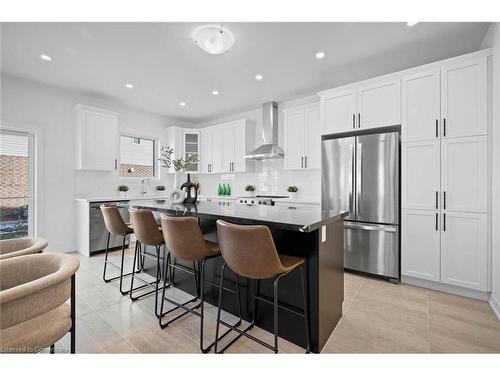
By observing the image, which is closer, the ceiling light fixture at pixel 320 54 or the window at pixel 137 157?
the ceiling light fixture at pixel 320 54

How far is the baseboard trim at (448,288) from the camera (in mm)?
2551

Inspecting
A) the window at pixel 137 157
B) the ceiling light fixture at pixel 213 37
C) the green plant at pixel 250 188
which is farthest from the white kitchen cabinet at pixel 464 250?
the window at pixel 137 157

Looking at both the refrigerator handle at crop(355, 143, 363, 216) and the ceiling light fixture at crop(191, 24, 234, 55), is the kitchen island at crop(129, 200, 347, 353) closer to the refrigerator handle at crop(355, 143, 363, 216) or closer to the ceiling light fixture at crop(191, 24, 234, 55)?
the refrigerator handle at crop(355, 143, 363, 216)

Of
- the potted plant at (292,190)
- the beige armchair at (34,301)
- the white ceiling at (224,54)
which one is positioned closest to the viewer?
the beige armchair at (34,301)

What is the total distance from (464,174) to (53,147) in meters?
5.90

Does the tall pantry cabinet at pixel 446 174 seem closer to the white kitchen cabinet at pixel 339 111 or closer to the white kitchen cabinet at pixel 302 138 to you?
the white kitchen cabinet at pixel 339 111

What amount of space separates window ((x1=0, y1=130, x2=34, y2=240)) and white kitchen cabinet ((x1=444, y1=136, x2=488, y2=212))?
19.3 feet

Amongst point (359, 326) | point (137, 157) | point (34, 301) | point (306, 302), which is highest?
point (137, 157)

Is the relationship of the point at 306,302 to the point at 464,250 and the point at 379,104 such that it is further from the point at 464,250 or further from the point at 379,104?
the point at 379,104

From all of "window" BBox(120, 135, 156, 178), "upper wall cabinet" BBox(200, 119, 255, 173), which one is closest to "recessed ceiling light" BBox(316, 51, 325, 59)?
"upper wall cabinet" BBox(200, 119, 255, 173)

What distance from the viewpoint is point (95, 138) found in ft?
14.1

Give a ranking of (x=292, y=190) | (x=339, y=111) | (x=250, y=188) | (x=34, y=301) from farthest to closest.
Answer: (x=250, y=188) < (x=292, y=190) < (x=339, y=111) < (x=34, y=301)

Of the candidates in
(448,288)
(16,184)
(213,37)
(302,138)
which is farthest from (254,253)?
(16,184)

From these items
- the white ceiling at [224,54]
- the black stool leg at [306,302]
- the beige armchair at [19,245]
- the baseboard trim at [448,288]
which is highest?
the white ceiling at [224,54]
